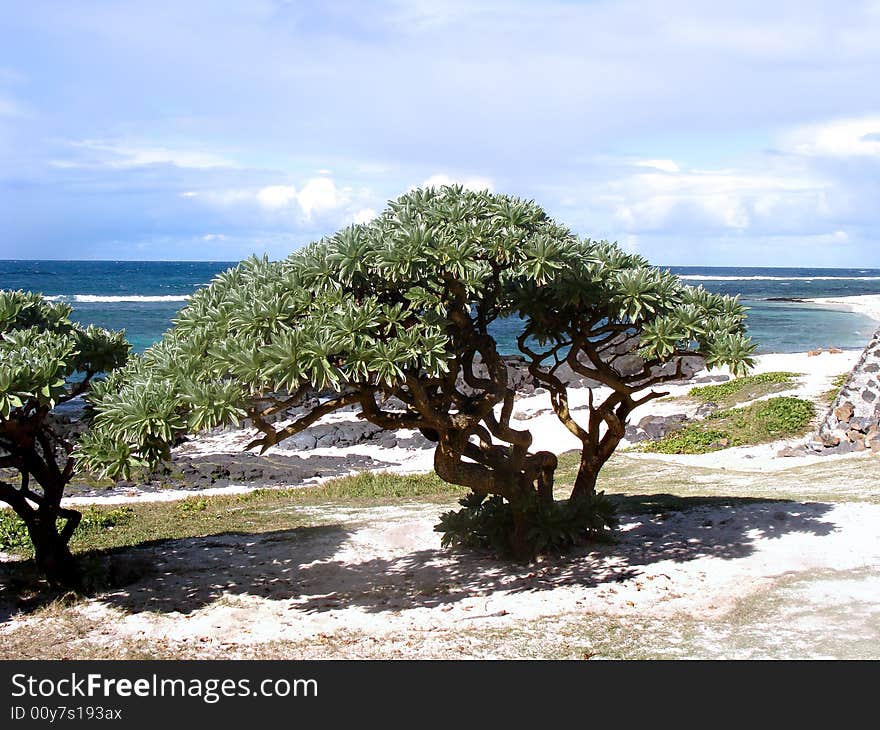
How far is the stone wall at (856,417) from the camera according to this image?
18.1 metres

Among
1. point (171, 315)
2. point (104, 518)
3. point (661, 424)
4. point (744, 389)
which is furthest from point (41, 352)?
point (171, 315)

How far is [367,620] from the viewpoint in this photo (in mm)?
8750

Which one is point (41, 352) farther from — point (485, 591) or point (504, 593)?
point (504, 593)

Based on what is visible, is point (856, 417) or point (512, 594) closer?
point (512, 594)

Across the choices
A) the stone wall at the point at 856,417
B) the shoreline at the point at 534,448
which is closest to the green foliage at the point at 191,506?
the shoreline at the point at 534,448

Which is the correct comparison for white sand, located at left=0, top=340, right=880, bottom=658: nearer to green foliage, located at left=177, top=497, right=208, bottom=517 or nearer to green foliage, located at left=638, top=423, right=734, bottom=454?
green foliage, located at left=177, top=497, right=208, bottom=517

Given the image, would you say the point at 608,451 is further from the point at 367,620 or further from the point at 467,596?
the point at 367,620

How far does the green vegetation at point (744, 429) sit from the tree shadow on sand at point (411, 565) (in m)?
8.41

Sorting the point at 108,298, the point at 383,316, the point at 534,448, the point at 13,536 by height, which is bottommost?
the point at 534,448

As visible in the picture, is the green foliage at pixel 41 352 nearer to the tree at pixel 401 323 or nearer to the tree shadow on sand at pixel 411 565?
the tree at pixel 401 323

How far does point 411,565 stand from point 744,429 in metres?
13.0

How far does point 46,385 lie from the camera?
7.50 metres

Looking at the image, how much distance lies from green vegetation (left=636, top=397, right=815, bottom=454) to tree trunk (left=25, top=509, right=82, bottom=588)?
1471 centimetres

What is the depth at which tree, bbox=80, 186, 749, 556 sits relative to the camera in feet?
22.9
